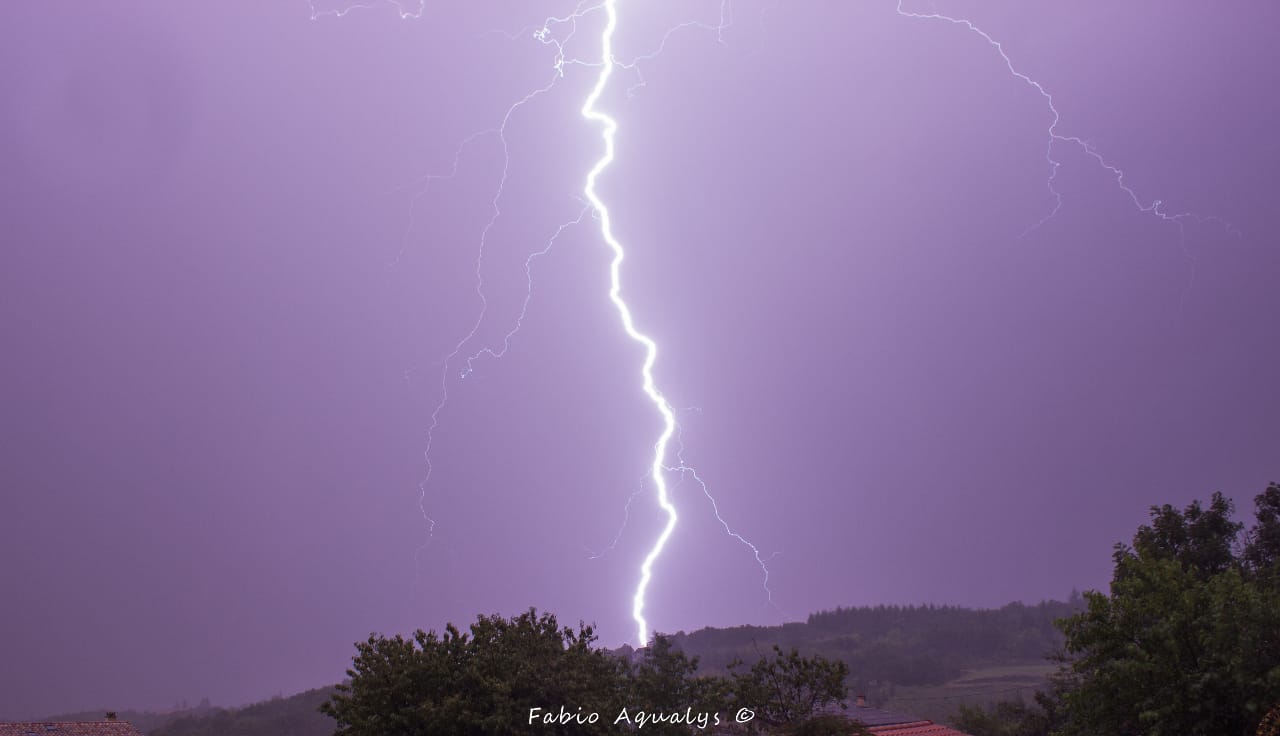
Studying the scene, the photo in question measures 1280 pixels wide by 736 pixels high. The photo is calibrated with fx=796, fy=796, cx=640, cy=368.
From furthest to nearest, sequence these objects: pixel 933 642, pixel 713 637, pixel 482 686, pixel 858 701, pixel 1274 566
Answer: pixel 713 637
pixel 933 642
pixel 858 701
pixel 1274 566
pixel 482 686

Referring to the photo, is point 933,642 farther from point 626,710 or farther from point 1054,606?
point 626,710

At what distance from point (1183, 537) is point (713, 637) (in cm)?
8559

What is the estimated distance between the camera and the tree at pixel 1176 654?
37.3ft

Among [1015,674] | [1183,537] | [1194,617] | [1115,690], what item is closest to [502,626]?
[1115,690]

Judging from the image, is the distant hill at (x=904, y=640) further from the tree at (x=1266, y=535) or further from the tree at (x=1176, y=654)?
the tree at (x=1176, y=654)

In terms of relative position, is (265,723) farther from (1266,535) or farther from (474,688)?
(1266,535)

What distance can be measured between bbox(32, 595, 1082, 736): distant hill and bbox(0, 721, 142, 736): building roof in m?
30.8

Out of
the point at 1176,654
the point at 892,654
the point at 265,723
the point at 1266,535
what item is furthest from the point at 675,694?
the point at 892,654

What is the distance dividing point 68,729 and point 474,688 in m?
18.0

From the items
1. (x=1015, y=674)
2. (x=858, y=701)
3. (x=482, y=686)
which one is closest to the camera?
(x=482, y=686)

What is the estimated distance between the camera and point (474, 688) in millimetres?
14781

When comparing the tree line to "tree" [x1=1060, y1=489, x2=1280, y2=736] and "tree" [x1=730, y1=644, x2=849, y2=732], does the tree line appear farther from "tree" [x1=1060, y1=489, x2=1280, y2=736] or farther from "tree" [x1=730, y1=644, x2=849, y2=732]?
"tree" [x1=730, y1=644, x2=849, y2=732]

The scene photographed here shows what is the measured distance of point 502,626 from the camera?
1691 centimetres

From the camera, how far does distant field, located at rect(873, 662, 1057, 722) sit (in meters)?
57.4
